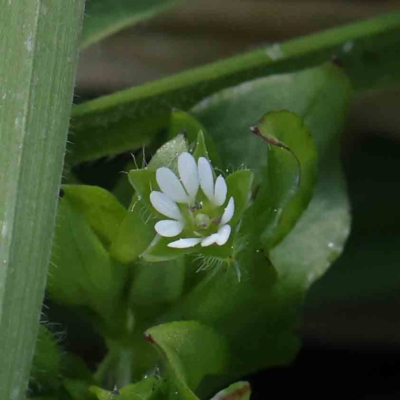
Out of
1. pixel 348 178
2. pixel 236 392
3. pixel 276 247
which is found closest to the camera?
pixel 236 392

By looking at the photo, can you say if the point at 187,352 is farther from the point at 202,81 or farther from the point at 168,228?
the point at 202,81

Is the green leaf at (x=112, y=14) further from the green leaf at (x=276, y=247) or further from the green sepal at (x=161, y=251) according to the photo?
the green sepal at (x=161, y=251)

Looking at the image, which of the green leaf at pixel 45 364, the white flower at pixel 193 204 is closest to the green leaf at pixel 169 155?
the white flower at pixel 193 204

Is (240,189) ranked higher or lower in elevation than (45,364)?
higher

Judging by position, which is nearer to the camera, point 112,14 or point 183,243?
point 183,243

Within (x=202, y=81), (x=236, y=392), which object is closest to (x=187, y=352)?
(x=236, y=392)

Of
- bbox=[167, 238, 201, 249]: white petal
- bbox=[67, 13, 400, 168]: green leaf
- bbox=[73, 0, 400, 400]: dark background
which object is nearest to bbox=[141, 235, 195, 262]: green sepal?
bbox=[167, 238, 201, 249]: white petal

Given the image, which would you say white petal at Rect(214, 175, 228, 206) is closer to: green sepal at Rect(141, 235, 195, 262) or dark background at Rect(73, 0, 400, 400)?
green sepal at Rect(141, 235, 195, 262)
